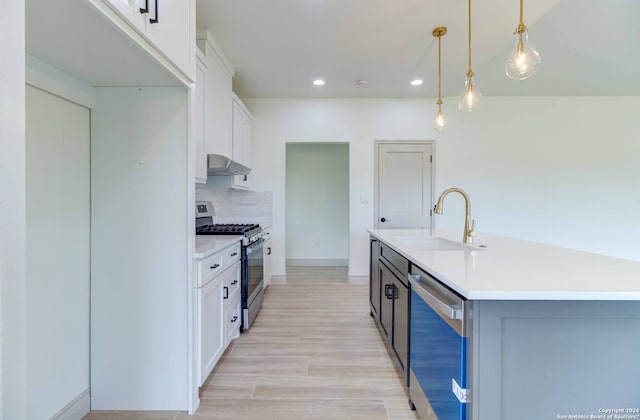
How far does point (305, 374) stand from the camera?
2023 mm

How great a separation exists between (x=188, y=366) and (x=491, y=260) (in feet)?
5.44

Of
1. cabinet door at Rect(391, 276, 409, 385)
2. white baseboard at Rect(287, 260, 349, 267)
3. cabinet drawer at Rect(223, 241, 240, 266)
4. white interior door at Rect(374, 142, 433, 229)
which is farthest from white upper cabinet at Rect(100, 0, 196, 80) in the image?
white baseboard at Rect(287, 260, 349, 267)

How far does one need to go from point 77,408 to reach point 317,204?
4.56 metres

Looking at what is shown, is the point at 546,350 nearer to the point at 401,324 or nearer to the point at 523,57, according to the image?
the point at 401,324

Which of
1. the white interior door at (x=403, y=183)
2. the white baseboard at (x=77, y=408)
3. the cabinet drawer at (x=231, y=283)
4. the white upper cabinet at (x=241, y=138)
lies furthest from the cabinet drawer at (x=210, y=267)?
the white interior door at (x=403, y=183)

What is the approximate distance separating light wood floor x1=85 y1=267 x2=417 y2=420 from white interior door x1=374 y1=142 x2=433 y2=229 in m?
1.68

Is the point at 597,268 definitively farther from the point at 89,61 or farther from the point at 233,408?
the point at 89,61

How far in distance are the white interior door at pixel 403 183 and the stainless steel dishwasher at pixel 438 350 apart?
9.57 feet

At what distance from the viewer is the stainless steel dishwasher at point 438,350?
101 centimetres

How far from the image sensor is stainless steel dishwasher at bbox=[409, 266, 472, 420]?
39.7 inches

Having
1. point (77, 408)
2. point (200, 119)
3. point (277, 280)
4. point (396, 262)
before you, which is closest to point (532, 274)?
point (396, 262)

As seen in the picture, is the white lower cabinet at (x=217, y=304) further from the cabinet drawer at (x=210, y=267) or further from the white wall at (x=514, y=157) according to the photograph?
the white wall at (x=514, y=157)

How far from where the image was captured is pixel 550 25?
2686mm

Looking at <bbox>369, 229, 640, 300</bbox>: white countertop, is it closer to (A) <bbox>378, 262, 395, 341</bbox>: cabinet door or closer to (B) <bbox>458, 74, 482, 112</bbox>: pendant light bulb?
(A) <bbox>378, 262, 395, 341</bbox>: cabinet door
